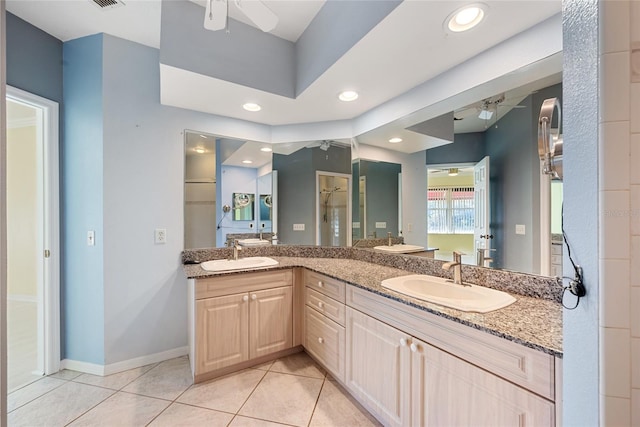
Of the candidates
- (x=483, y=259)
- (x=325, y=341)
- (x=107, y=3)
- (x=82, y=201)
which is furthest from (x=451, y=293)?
(x=107, y=3)

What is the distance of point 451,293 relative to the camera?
1.53 m

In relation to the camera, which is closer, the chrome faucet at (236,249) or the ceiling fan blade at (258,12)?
the ceiling fan blade at (258,12)

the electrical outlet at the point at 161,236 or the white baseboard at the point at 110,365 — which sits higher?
the electrical outlet at the point at 161,236

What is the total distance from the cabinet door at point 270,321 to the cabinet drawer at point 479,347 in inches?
39.1

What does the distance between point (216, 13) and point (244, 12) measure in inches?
4.9

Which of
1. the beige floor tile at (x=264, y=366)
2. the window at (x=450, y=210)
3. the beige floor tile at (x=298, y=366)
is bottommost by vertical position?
the beige floor tile at (x=298, y=366)

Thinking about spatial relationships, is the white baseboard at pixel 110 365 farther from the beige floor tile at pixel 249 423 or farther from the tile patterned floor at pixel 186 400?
the beige floor tile at pixel 249 423

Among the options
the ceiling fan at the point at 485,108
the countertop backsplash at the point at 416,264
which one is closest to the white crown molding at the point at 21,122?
the countertop backsplash at the point at 416,264

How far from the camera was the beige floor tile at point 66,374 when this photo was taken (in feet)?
6.61

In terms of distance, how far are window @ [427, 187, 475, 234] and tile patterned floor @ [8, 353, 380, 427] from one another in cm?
130

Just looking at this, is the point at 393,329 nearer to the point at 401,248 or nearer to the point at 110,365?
the point at 401,248

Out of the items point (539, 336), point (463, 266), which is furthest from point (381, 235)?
point (539, 336)

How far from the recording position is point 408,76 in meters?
1.73

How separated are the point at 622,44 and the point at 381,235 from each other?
5.90 feet
